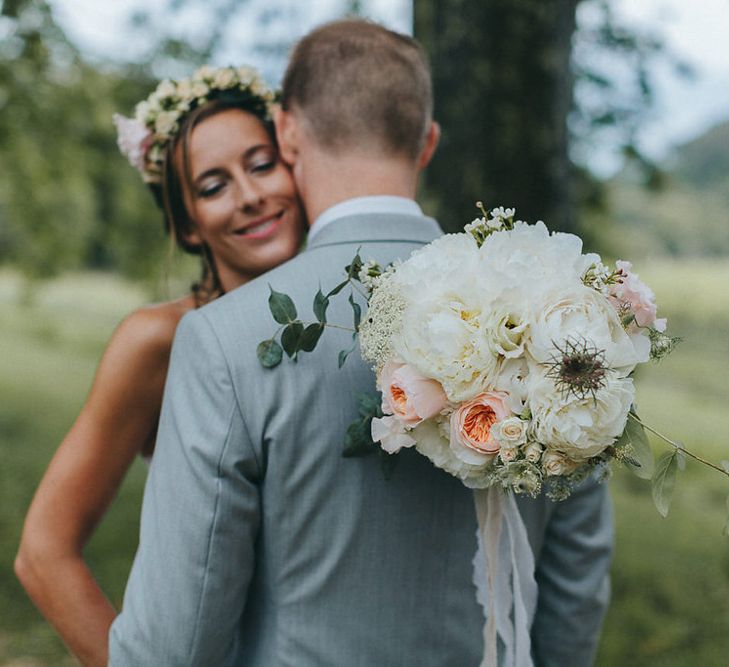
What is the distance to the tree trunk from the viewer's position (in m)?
4.25

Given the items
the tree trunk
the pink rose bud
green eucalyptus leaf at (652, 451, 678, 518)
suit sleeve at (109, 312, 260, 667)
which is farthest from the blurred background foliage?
suit sleeve at (109, 312, 260, 667)

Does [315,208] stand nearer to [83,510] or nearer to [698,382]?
[83,510]

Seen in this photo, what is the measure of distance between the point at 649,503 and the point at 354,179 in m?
8.79

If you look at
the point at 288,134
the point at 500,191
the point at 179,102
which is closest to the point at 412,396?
the point at 288,134

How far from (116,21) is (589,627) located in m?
7.87

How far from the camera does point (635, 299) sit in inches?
56.3

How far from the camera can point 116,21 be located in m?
8.48

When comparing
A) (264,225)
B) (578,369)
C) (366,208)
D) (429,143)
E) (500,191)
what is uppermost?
(500,191)

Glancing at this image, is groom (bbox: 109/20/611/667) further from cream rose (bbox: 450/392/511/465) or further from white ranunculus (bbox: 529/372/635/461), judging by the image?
white ranunculus (bbox: 529/372/635/461)

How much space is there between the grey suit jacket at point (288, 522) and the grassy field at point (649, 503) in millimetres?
664

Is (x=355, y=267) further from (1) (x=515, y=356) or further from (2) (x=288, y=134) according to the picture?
(2) (x=288, y=134)

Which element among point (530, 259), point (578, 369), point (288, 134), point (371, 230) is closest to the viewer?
point (578, 369)

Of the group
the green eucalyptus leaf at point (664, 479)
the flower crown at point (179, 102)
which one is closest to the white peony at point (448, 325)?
the green eucalyptus leaf at point (664, 479)

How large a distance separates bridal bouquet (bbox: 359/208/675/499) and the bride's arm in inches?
40.7
